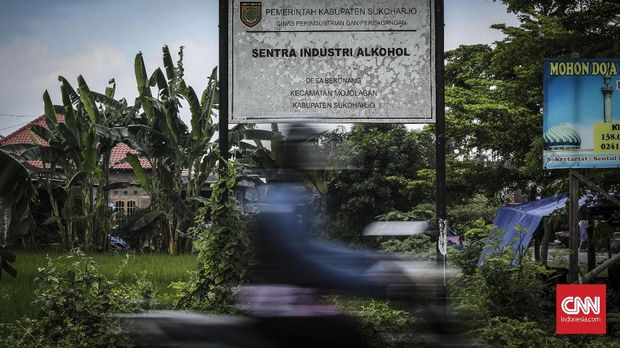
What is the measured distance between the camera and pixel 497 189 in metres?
19.2

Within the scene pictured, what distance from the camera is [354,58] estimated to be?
6957mm

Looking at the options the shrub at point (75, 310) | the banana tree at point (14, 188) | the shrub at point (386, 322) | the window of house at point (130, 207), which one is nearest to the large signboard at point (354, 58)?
the shrub at point (386, 322)

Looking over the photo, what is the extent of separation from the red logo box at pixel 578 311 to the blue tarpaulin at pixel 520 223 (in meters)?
0.64

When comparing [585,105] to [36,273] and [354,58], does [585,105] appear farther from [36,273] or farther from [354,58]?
[36,273]

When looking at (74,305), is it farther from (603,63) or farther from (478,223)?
(603,63)

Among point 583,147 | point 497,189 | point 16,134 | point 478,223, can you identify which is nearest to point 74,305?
point 478,223

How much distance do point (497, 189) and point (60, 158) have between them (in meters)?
10.8

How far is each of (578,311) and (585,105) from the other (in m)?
1.98

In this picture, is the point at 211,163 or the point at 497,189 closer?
the point at 211,163

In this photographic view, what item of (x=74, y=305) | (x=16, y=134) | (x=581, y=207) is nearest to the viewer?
(x=74, y=305)

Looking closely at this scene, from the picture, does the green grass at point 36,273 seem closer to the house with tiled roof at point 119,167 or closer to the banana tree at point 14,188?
the banana tree at point 14,188

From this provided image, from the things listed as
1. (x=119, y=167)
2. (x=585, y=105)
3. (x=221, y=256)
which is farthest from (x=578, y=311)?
(x=119, y=167)

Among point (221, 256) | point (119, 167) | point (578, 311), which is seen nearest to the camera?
point (578, 311)

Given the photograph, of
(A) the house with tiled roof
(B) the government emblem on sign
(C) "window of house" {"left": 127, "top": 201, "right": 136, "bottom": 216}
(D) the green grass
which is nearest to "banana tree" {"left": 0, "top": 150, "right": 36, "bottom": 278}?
(D) the green grass
